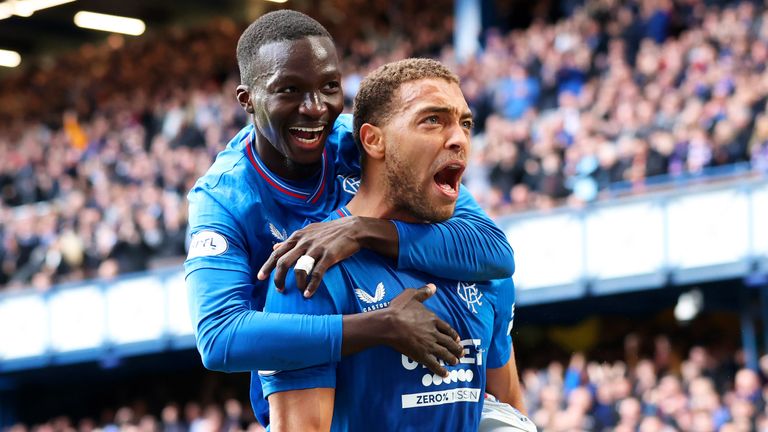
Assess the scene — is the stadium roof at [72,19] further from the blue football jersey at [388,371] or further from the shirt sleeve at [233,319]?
the blue football jersey at [388,371]

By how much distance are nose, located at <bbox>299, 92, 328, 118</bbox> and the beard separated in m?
0.49

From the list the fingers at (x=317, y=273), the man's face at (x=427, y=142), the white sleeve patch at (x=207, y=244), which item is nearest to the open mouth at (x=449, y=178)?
the man's face at (x=427, y=142)

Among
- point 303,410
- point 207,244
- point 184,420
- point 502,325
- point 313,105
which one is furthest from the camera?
point 184,420

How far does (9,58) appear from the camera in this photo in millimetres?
32656

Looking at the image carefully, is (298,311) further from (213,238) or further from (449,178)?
(449,178)

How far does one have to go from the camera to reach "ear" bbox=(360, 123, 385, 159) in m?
3.91

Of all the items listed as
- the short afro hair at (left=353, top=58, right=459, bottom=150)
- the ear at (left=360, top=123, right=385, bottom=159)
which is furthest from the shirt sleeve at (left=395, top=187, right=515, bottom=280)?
the short afro hair at (left=353, top=58, right=459, bottom=150)

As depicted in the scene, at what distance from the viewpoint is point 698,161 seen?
14.3m

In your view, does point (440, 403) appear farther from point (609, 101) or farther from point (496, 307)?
point (609, 101)

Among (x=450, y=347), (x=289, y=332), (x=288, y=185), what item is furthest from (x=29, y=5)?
(x=450, y=347)

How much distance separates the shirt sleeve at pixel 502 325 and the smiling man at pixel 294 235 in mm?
170

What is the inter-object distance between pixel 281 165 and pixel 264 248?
0.33 m

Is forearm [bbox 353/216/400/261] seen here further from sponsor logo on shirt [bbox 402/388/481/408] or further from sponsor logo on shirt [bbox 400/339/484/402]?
sponsor logo on shirt [bbox 402/388/481/408]

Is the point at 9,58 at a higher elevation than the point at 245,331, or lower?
higher
